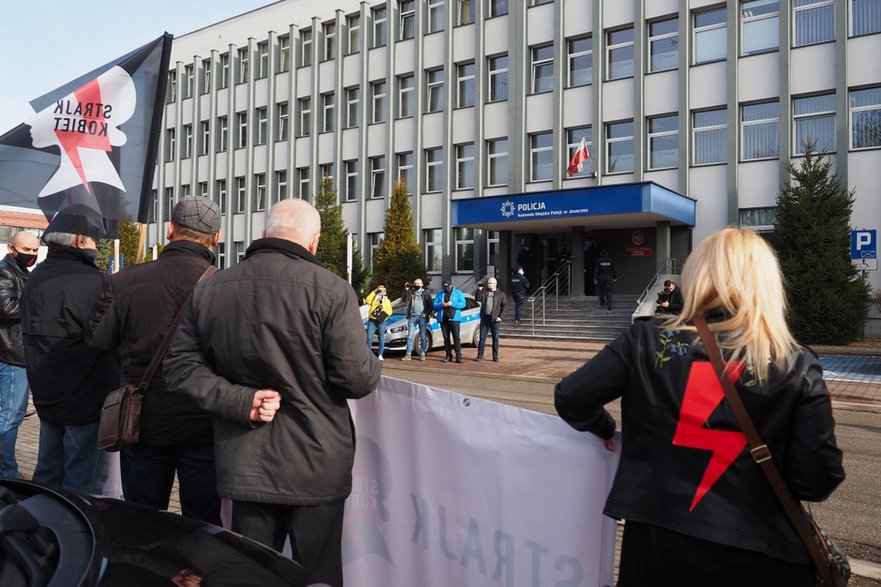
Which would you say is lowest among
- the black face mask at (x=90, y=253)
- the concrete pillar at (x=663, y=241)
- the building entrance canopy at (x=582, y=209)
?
the black face mask at (x=90, y=253)

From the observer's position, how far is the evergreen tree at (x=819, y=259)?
69.0 feet

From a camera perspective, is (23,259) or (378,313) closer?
(23,259)

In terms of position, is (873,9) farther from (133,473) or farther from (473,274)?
(133,473)

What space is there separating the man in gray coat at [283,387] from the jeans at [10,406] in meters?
3.06

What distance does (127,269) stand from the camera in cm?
341

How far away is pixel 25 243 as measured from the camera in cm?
530

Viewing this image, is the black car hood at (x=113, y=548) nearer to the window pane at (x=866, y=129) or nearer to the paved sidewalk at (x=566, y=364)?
the paved sidewalk at (x=566, y=364)

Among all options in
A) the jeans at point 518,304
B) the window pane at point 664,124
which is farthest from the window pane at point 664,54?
the jeans at point 518,304

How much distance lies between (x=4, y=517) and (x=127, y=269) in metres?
1.78

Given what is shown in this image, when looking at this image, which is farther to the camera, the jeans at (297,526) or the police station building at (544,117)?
the police station building at (544,117)

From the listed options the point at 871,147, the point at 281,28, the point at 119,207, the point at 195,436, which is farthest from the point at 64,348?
the point at 281,28

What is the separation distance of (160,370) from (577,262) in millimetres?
24268

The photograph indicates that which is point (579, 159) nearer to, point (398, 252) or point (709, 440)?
point (398, 252)

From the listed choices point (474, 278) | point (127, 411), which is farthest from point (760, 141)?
point (127, 411)
